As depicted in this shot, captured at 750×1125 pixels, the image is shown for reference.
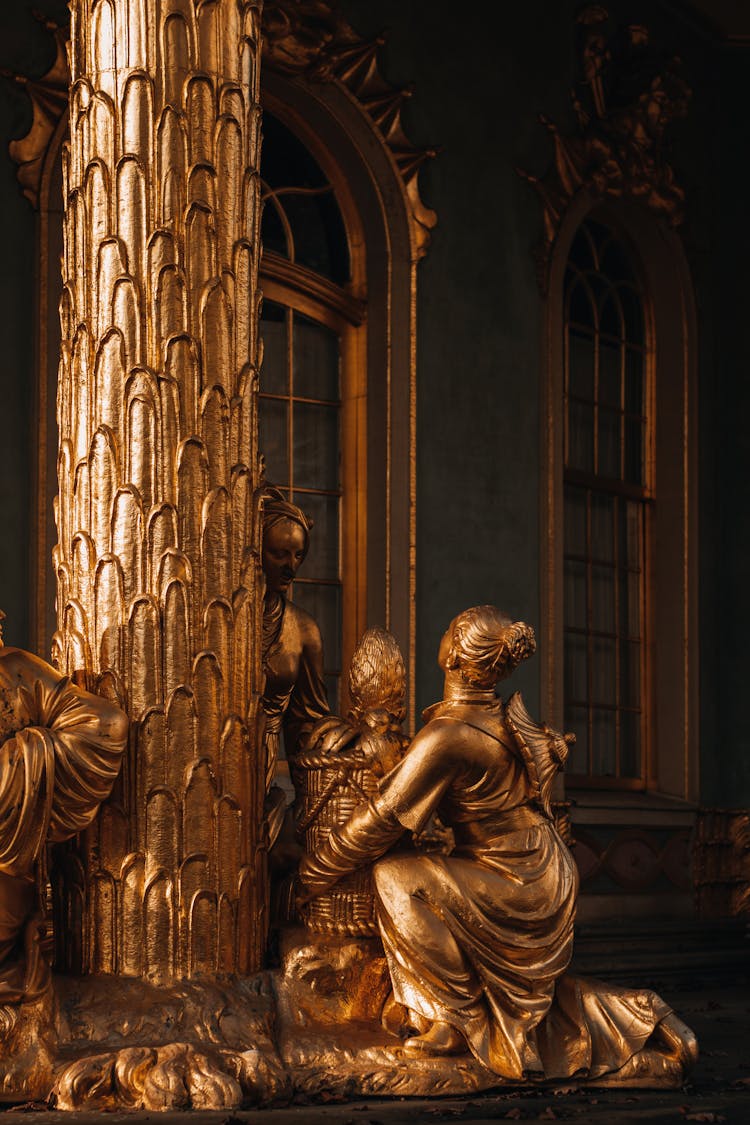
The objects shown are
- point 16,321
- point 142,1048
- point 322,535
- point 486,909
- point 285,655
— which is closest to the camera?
point 142,1048

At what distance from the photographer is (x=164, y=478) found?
6.26 meters

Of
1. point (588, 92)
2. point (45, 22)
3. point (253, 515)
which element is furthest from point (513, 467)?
point (253, 515)

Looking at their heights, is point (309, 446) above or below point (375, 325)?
below

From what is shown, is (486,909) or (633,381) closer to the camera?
(486,909)

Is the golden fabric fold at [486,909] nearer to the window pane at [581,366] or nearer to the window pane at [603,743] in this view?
the window pane at [603,743]

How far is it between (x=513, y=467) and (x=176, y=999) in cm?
648

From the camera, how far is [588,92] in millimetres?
12727

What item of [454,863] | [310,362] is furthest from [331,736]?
[310,362]

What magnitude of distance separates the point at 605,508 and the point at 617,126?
2.69 meters

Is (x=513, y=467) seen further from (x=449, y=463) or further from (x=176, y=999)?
(x=176, y=999)

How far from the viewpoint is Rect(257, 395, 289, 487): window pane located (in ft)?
36.2

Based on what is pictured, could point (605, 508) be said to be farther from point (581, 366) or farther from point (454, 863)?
point (454, 863)

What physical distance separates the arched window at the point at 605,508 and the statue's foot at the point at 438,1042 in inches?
260

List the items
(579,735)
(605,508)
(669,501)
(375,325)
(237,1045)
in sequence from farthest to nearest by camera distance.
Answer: (669,501)
(605,508)
(579,735)
(375,325)
(237,1045)
